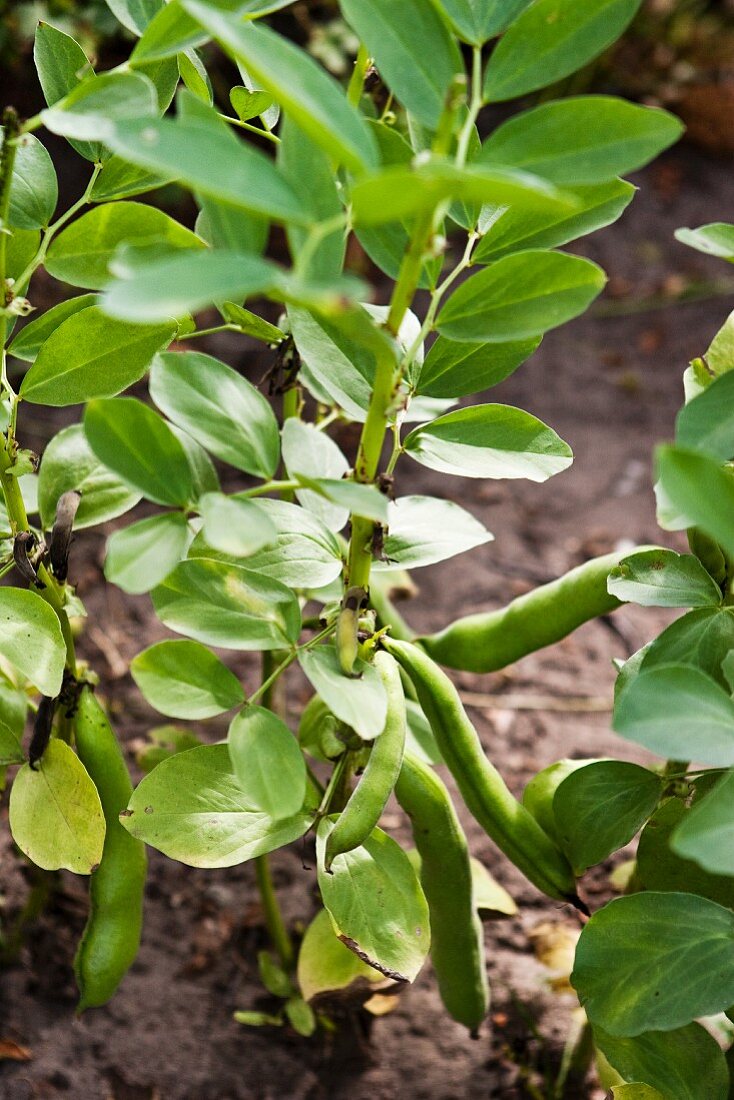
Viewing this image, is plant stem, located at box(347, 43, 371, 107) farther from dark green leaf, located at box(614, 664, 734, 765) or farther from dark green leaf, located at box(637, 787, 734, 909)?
dark green leaf, located at box(637, 787, 734, 909)

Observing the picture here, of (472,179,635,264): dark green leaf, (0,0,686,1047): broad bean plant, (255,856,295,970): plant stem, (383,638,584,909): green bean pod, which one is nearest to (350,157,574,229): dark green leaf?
(0,0,686,1047): broad bean plant

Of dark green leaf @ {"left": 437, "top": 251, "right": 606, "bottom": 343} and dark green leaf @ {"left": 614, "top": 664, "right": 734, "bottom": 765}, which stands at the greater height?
dark green leaf @ {"left": 437, "top": 251, "right": 606, "bottom": 343}

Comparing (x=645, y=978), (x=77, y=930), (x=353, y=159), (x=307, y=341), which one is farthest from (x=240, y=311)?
(x=77, y=930)

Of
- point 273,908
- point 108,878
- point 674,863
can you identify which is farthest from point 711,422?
point 273,908

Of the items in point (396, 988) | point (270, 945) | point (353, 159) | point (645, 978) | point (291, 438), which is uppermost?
point (353, 159)

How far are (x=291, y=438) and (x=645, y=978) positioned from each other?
0.50 metres

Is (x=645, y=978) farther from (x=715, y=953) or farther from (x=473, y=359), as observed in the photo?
(x=473, y=359)

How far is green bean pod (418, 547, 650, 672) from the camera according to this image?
0.96 metres

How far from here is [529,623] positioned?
1.00 meters

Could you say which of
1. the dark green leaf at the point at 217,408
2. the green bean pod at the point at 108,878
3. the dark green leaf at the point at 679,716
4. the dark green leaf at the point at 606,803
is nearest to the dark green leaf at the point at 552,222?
the dark green leaf at the point at 217,408

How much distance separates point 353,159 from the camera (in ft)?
1.71

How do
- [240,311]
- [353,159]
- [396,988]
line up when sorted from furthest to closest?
1. [396,988]
2. [240,311]
3. [353,159]

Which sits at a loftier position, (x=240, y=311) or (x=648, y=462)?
(x=240, y=311)

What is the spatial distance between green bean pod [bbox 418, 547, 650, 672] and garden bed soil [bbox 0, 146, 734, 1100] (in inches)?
19.1
